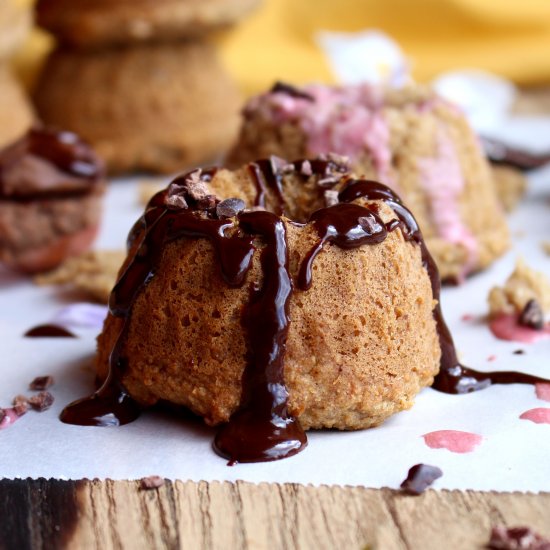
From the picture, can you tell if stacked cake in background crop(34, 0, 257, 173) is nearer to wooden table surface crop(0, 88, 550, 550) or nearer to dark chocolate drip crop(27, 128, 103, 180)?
dark chocolate drip crop(27, 128, 103, 180)

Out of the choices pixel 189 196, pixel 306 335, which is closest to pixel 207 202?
pixel 189 196

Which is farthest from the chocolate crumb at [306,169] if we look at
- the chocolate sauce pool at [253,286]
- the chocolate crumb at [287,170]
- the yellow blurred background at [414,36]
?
the yellow blurred background at [414,36]

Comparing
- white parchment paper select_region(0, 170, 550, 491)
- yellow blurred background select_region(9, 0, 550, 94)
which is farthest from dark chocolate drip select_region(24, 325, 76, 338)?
yellow blurred background select_region(9, 0, 550, 94)

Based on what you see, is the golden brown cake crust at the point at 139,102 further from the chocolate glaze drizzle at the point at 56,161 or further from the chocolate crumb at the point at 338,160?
the chocolate crumb at the point at 338,160

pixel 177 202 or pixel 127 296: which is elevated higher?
pixel 177 202

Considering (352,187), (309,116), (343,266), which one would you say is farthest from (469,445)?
(309,116)

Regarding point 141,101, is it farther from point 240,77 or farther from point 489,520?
point 489,520

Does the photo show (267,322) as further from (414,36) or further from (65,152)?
(414,36)
